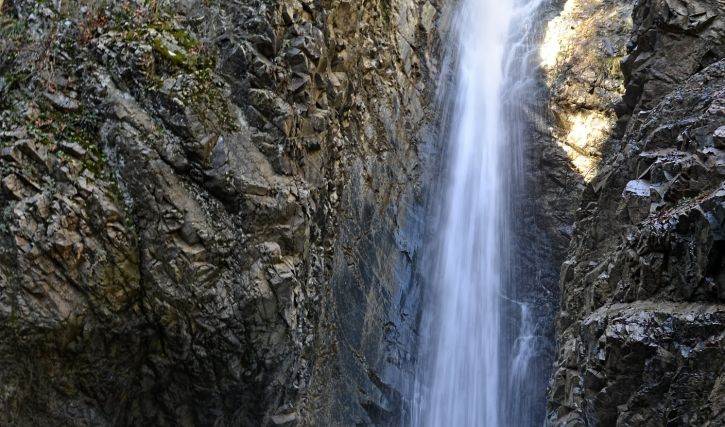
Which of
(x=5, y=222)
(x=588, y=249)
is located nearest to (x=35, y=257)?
(x=5, y=222)

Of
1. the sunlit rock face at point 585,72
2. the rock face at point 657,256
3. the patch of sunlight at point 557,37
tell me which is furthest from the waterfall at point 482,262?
the rock face at point 657,256

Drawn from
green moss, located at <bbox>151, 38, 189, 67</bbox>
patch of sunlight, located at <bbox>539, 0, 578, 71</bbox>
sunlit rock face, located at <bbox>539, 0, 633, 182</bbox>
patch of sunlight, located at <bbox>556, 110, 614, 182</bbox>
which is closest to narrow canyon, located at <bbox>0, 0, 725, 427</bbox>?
green moss, located at <bbox>151, 38, 189, 67</bbox>

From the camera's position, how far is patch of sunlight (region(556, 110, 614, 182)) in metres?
16.0

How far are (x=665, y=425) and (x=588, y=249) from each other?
4.67 meters

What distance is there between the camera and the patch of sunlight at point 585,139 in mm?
16047

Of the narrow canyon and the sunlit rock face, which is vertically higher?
the sunlit rock face

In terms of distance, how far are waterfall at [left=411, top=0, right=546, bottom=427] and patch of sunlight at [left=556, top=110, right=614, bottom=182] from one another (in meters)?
1.29

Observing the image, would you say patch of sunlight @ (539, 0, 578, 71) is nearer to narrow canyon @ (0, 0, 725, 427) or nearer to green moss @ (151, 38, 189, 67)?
narrow canyon @ (0, 0, 725, 427)

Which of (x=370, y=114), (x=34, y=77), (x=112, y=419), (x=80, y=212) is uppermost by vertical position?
(x=370, y=114)

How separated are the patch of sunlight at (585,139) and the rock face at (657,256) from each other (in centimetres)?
307

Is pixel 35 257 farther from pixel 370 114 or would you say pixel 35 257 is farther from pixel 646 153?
pixel 646 153

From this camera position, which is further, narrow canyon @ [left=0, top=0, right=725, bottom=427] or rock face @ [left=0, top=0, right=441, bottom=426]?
rock face @ [left=0, top=0, right=441, bottom=426]

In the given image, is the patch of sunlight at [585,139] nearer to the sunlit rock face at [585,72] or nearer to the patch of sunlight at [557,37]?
the sunlit rock face at [585,72]

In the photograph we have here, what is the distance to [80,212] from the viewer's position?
8.73m
